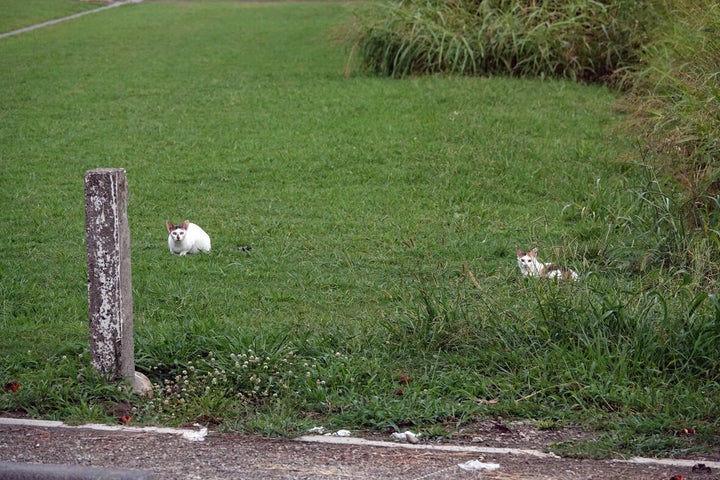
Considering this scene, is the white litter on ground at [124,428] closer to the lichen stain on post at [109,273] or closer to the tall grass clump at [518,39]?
the lichen stain on post at [109,273]

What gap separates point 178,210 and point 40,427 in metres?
4.33

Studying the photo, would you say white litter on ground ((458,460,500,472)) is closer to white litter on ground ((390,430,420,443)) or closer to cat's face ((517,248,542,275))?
white litter on ground ((390,430,420,443))

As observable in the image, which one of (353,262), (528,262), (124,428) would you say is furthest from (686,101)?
(124,428)

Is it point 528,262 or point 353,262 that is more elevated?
point 528,262

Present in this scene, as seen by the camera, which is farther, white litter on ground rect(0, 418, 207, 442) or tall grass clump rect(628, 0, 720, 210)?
tall grass clump rect(628, 0, 720, 210)

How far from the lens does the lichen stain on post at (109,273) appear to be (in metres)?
4.66

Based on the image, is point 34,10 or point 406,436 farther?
point 34,10

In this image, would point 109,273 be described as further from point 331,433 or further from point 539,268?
A: point 539,268

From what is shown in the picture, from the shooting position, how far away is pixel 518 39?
46.1ft

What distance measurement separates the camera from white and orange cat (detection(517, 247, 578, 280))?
596cm

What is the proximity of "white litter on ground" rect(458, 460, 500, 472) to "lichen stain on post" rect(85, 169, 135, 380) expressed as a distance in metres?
1.80

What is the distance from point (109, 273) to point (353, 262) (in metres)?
2.69

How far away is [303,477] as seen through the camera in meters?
3.95

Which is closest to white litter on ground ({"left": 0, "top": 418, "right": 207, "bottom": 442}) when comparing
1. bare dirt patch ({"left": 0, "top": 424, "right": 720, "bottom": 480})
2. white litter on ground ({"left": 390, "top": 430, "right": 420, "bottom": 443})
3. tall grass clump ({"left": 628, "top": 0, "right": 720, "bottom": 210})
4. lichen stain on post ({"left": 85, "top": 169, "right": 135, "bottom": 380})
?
bare dirt patch ({"left": 0, "top": 424, "right": 720, "bottom": 480})
